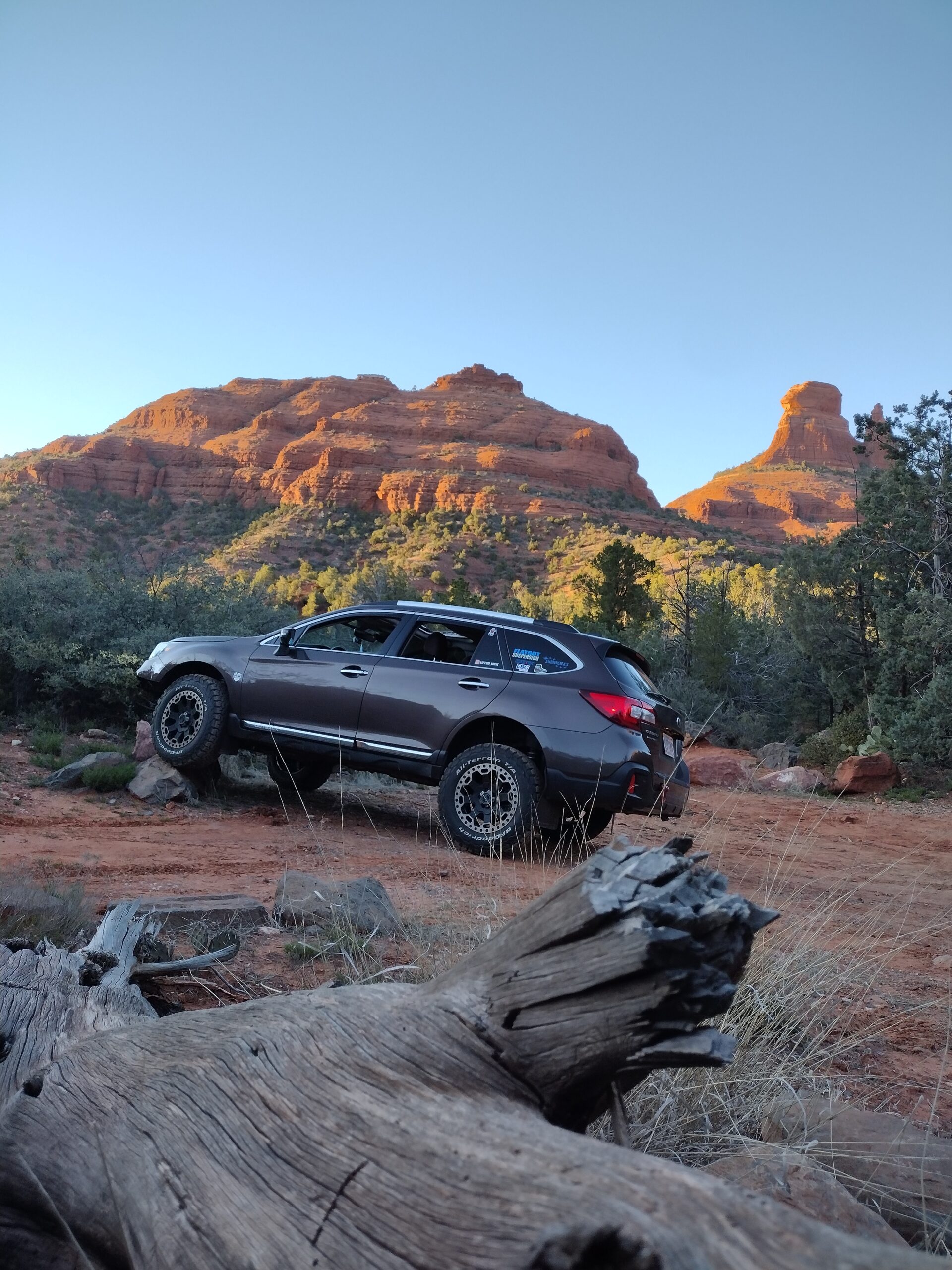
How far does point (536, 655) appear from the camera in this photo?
7785 mm

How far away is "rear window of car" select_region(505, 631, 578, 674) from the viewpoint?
7637mm

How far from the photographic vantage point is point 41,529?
56062 millimetres

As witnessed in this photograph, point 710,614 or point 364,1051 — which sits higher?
point 710,614

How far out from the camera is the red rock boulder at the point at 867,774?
1427cm

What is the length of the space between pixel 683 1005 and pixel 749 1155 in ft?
3.67

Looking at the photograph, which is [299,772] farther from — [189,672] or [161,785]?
[189,672]

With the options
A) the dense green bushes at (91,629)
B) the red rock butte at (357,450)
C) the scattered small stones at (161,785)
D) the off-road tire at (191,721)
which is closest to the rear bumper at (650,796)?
the off-road tire at (191,721)

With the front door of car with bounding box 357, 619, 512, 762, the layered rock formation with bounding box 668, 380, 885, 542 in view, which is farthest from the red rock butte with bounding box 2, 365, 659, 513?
the front door of car with bounding box 357, 619, 512, 762

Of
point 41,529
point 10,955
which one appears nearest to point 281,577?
point 41,529

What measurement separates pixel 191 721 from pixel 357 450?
77879 mm

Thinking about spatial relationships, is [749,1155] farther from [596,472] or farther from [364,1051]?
[596,472]

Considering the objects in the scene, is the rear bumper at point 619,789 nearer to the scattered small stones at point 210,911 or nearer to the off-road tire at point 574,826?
the off-road tire at point 574,826

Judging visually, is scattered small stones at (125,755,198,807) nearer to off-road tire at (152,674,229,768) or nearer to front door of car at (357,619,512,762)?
off-road tire at (152,674,229,768)

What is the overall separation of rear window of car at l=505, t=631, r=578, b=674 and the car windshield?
12.9 inches
